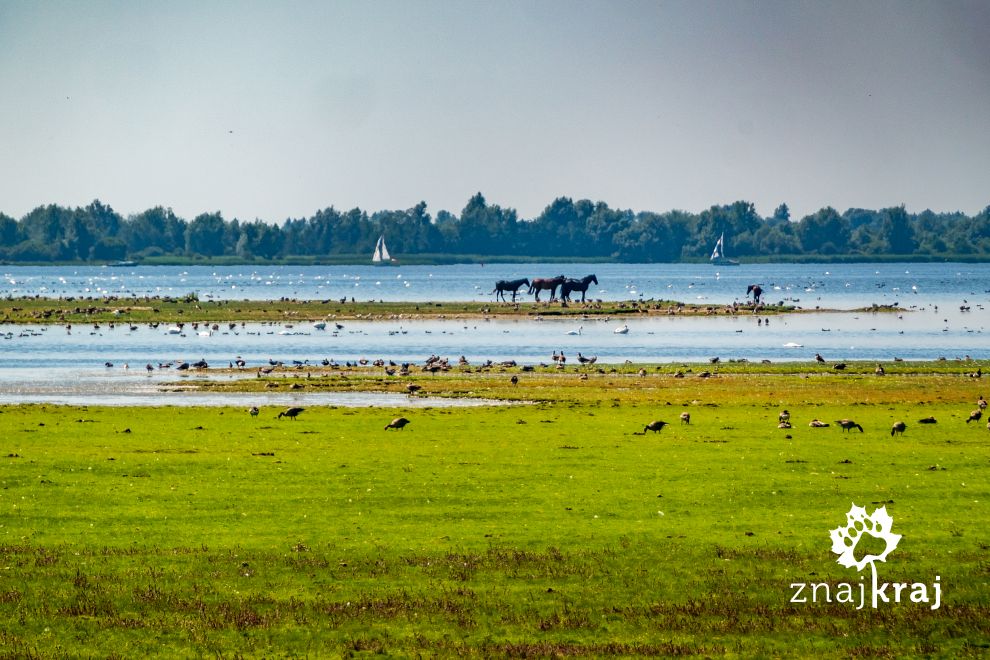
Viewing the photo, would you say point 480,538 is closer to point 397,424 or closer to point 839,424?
point 397,424

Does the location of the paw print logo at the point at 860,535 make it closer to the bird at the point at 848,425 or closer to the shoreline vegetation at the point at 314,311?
the bird at the point at 848,425

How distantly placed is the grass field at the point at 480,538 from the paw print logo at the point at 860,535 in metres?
0.24

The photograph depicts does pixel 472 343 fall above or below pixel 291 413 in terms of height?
below

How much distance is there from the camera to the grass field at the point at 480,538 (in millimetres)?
16547

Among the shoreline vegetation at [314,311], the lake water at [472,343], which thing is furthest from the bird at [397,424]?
the shoreline vegetation at [314,311]

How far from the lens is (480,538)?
21453mm

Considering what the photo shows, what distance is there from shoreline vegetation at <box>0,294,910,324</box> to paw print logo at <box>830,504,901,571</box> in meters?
84.8

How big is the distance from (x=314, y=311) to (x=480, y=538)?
305ft

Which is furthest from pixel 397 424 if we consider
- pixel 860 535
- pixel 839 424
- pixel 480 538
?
pixel 860 535

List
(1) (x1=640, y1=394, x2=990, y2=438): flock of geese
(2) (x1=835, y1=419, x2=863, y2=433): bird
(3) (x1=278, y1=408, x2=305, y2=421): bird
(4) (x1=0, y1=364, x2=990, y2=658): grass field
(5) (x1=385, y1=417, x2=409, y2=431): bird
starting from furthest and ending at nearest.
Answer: (3) (x1=278, y1=408, x2=305, y2=421): bird < (5) (x1=385, y1=417, x2=409, y2=431): bird < (2) (x1=835, y1=419, x2=863, y2=433): bird < (1) (x1=640, y1=394, x2=990, y2=438): flock of geese < (4) (x1=0, y1=364, x2=990, y2=658): grass field

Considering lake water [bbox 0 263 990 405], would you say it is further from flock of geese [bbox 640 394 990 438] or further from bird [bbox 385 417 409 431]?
flock of geese [bbox 640 394 990 438]

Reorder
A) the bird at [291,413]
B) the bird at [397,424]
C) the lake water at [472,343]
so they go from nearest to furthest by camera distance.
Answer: the bird at [397,424] → the bird at [291,413] → the lake water at [472,343]

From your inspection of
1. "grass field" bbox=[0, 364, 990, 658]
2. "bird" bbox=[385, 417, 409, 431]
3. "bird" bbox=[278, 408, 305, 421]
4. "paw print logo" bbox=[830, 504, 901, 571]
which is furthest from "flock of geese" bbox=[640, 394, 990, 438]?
"paw print logo" bbox=[830, 504, 901, 571]

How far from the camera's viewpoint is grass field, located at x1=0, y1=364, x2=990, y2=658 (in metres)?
16.5
